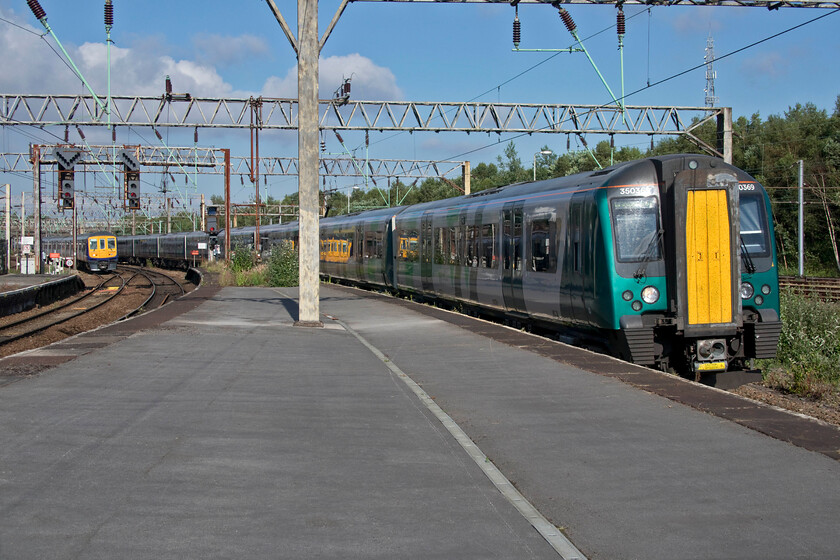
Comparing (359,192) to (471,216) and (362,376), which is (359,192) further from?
(362,376)

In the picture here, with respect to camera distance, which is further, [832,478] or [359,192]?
[359,192]

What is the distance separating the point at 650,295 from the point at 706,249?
102 centimetres

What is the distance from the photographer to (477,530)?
5.12 metres

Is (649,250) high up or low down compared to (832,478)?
up

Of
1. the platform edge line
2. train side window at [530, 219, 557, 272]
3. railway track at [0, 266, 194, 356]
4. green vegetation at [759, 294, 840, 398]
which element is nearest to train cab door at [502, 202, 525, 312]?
train side window at [530, 219, 557, 272]

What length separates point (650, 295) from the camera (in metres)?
12.7

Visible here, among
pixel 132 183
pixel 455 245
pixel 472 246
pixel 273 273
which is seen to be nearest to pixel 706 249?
pixel 472 246

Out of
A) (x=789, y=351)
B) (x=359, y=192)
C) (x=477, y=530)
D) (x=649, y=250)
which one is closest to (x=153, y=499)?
(x=477, y=530)

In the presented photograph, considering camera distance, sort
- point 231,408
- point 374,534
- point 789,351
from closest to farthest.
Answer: point 374,534
point 231,408
point 789,351

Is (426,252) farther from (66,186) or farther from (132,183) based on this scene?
(66,186)

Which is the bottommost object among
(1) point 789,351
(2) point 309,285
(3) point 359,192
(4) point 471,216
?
(1) point 789,351

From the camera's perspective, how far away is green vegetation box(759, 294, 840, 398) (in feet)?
42.1

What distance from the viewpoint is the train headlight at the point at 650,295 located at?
41.6 ft

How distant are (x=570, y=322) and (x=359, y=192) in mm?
→ 122413
